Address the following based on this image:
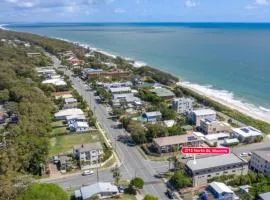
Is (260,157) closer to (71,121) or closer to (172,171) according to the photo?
(172,171)

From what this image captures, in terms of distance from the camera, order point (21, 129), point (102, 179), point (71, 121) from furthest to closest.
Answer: point (71, 121) → point (21, 129) → point (102, 179)

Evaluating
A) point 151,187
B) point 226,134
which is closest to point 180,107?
point 226,134

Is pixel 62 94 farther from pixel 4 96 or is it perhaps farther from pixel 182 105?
pixel 182 105

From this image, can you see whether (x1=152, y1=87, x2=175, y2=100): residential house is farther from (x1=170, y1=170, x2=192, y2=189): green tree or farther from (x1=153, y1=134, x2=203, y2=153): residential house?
(x1=170, y1=170, x2=192, y2=189): green tree

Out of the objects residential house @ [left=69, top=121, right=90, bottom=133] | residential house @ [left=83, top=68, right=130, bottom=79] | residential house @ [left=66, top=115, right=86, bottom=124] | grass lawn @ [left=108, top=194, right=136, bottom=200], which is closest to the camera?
grass lawn @ [left=108, top=194, right=136, bottom=200]

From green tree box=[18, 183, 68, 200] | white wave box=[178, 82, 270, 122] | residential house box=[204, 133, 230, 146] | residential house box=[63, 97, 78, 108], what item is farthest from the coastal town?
white wave box=[178, 82, 270, 122]

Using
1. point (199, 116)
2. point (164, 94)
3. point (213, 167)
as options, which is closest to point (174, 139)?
point (213, 167)
